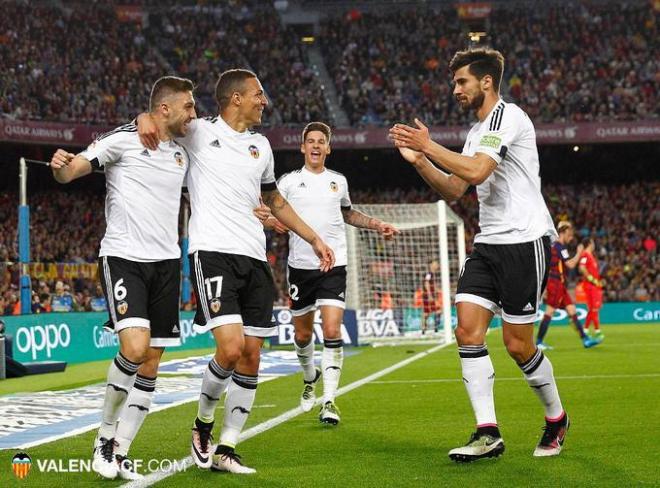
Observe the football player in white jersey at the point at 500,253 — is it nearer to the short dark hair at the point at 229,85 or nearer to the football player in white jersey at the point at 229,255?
the football player in white jersey at the point at 229,255

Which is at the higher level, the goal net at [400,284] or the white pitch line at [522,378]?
the goal net at [400,284]

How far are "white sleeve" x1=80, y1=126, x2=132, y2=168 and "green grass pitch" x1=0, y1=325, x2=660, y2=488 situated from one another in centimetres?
174

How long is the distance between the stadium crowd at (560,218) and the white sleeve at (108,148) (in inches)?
875

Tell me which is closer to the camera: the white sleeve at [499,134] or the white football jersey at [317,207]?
the white sleeve at [499,134]

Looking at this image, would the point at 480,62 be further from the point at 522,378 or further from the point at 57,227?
the point at 57,227

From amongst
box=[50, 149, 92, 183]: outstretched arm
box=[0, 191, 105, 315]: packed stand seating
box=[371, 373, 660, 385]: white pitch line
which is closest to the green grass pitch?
box=[371, 373, 660, 385]: white pitch line

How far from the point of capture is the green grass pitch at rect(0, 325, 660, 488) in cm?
553

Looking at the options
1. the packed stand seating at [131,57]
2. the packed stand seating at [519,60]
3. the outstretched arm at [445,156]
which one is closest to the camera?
the outstretched arm at [445,156]

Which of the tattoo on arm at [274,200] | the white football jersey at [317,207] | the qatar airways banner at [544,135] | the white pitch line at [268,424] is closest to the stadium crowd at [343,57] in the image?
the qatar airways banner at [544,135]

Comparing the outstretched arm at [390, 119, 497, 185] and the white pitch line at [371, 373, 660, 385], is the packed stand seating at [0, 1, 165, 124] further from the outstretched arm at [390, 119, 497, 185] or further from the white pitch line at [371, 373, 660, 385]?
the outstretched arm at [390, 119, 497, 185]

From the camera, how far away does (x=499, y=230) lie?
6.26 meters

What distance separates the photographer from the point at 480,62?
624cm

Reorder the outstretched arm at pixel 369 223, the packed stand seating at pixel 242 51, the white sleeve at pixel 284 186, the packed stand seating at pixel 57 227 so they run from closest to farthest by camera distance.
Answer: the outstretched arm at pixel 369 223 → the white sleeve at pixel 284 186 → the packed stand seating at pixel 57 227 → the packed stand seating at pixel 242 51

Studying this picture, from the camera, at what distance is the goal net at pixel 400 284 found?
835 inches
